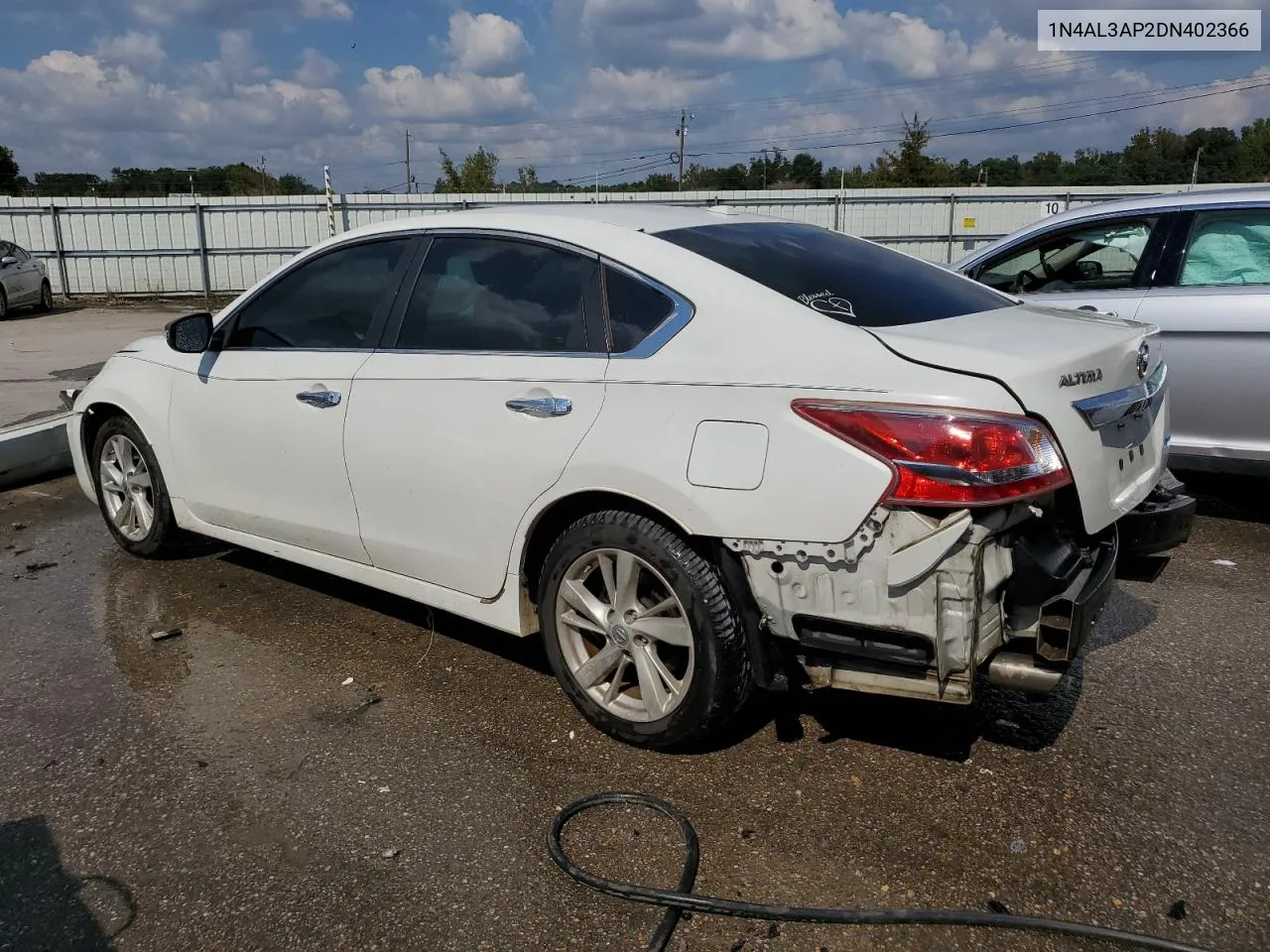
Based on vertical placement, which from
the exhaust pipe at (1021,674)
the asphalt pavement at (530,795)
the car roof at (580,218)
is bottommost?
the asphalt pavement at (530,795)

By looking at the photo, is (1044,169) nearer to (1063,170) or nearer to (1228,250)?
(1063,170)

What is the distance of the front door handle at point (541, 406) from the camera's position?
3.22m

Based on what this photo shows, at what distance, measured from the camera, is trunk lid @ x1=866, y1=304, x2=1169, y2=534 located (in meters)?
2.75

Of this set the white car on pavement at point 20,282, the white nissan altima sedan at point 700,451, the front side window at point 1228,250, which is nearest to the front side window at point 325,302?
the white nissan altima sedan at point 700,451

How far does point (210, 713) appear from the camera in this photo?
12.0 feet

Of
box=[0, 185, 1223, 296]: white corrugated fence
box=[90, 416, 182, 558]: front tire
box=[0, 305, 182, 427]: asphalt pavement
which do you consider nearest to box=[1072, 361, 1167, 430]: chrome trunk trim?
box=[90, 416, 182, 558]: front tire

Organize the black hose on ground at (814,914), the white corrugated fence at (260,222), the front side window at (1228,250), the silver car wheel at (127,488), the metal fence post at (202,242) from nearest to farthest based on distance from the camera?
the black hose on ground at (814,914)
the silver car wheel at (127,488)
the front side window at (1228,250)
the white corrugated fence at (260,222)
the metal fence post at (202,242)

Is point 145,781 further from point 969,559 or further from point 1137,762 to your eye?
point 1137,762

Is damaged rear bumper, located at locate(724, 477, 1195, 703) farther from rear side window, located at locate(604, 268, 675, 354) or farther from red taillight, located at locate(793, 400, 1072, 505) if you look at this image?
rear side window, located at locate(604, 268, 675, 354)

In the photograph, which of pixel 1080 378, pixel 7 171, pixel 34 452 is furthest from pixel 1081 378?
pixel 7 171

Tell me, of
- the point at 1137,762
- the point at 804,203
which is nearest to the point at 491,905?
the point at 1137,762

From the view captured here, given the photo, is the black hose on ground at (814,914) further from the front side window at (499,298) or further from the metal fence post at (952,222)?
the metal fence post at (952,222)

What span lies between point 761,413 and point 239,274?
2263 centimetres

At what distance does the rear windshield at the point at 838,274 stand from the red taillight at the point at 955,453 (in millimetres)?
454
